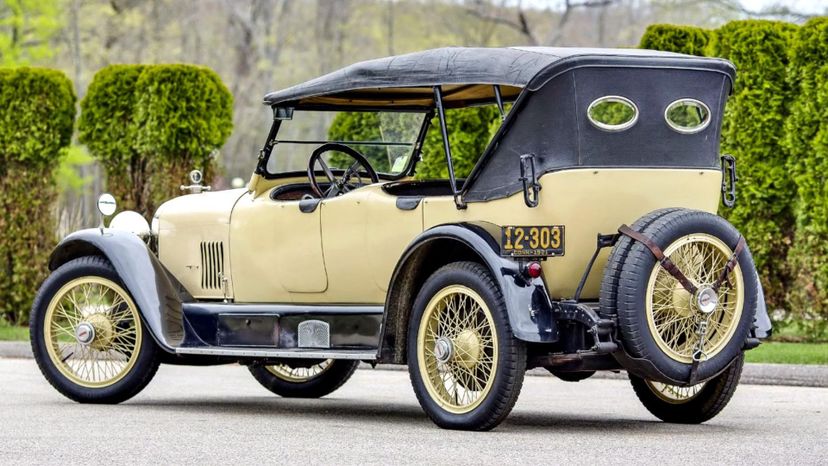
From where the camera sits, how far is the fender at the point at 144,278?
9453mm

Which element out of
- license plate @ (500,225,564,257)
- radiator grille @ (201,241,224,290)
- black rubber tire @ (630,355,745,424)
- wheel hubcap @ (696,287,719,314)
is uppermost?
license plate @ (500,225,564,257)

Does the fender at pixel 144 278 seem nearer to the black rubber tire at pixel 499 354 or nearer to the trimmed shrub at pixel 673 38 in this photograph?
the black rubber tire at pixel 499 354

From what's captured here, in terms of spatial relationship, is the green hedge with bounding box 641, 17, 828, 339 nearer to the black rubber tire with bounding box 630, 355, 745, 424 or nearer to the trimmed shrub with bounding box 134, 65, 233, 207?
the trimmed shrub with bounding box 134, 65, 233, 207

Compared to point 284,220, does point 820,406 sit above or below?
below

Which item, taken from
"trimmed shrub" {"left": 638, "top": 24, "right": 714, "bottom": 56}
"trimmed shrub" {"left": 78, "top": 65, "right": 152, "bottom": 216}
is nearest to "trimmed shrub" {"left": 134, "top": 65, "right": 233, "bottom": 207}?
"trimmed shrub" {"left": 78, "top": 65, "right": 152, "bottom": 216}

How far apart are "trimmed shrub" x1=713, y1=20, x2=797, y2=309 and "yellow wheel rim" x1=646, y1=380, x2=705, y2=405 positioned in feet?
18.9

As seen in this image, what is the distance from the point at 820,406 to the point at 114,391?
4536 millimetres

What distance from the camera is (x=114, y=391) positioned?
952 centimetres

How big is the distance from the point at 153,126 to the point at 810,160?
697cm

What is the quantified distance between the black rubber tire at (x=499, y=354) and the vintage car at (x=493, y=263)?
0.04 ft

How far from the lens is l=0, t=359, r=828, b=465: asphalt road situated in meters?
6.80

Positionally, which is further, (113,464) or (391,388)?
(391,388)

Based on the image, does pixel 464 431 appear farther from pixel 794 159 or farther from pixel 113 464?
pixel 794 159

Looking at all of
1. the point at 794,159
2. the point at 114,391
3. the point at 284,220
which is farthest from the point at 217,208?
the point at 794,159
